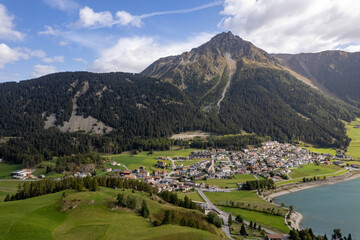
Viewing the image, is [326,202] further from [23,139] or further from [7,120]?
[7,120]

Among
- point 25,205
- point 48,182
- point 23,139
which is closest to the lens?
point 25,205

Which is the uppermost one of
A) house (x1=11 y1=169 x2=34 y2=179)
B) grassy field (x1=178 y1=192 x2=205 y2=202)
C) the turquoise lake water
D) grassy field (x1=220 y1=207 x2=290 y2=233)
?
house (x1=11 y1=169 x2=34 y2=179)

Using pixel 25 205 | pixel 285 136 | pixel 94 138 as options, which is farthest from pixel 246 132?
pixel 25 205

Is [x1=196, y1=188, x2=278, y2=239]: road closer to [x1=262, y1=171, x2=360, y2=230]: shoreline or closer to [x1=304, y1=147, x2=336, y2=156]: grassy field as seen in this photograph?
[x1=262, y1=171, x2=360, y2=230]: shoreline

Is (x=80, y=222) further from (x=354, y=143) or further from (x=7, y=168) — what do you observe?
(x=354, y=143)

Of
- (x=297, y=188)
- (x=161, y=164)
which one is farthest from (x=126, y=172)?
(x=297, y=188)

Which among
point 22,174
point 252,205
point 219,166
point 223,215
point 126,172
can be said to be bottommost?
point 252,205

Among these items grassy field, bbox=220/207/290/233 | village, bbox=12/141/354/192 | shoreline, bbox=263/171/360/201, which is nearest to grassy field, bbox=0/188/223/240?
grassy field, bbox=220/207/290/233
